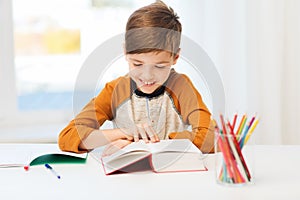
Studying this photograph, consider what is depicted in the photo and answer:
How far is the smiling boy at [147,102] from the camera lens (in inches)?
52.4

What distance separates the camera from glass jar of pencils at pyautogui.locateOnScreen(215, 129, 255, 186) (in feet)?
3.61

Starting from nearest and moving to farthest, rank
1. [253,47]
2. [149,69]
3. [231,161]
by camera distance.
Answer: [231,161] < [149,69] < [253,47]

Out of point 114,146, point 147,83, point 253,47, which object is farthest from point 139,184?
point 253,47

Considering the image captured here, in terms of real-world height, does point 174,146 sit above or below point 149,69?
below

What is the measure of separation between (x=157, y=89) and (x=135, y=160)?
0.92 ft

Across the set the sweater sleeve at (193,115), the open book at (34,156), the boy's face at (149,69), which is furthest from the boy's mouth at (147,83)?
the open book at (34,156)

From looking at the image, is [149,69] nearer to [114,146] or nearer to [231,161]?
[114,146]

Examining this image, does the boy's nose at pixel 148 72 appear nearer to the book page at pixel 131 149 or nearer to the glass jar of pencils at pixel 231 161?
the book page at pixel 131 149

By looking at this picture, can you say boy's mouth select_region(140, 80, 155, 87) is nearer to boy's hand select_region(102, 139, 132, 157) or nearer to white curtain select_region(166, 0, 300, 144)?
boy's hand select_region(102, 139, 132, 157)

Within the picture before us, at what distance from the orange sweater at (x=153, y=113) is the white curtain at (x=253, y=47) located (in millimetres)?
671

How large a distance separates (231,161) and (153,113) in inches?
14.7

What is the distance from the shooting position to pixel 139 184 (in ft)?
3.69

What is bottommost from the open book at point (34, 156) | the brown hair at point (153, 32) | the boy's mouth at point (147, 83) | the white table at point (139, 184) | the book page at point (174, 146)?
the open book at point (34, 156)

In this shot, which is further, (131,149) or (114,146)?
(114,146)
